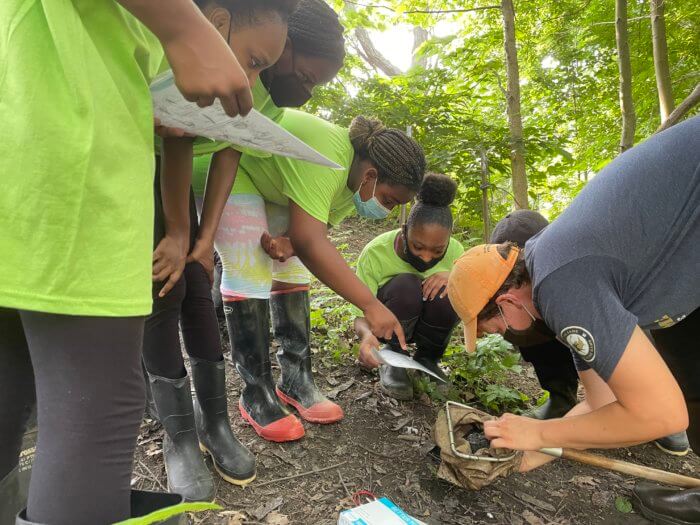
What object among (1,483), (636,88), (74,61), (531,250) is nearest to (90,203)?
(74,61)

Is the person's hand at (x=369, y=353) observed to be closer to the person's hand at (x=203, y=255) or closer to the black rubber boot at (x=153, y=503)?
the person's hand at (x=203, y=255)

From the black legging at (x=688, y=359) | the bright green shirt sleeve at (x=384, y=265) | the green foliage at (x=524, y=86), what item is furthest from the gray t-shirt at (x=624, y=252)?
the green foliage at (x=524, y=86)

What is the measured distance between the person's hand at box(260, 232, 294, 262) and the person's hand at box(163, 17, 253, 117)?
4.71 feet

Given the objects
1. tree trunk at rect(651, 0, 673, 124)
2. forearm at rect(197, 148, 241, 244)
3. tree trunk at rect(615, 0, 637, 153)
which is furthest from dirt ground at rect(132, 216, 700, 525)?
tree trunk at rect(651, 0, 673, 124)

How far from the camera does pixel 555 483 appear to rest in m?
2.09

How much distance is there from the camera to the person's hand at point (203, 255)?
1765 mm

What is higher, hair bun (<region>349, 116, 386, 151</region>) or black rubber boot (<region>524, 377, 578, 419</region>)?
hair bun (<region>349, 116, 386, 151</region>)

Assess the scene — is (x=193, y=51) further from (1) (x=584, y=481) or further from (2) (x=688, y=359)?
(1) (x=584, y=481)

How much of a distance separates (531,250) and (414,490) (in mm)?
1086

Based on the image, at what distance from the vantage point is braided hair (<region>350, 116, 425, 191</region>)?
2408 mm

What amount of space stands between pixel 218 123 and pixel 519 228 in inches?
76.8

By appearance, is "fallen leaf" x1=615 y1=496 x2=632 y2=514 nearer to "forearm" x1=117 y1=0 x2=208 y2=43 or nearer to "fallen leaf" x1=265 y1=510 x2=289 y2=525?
"fallen leaf" x1=265 y1=510 x2=289 y2=525

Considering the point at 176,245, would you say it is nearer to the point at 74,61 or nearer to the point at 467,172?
the point at 74,61

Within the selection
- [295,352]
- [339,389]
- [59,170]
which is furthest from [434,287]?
[59,170]
